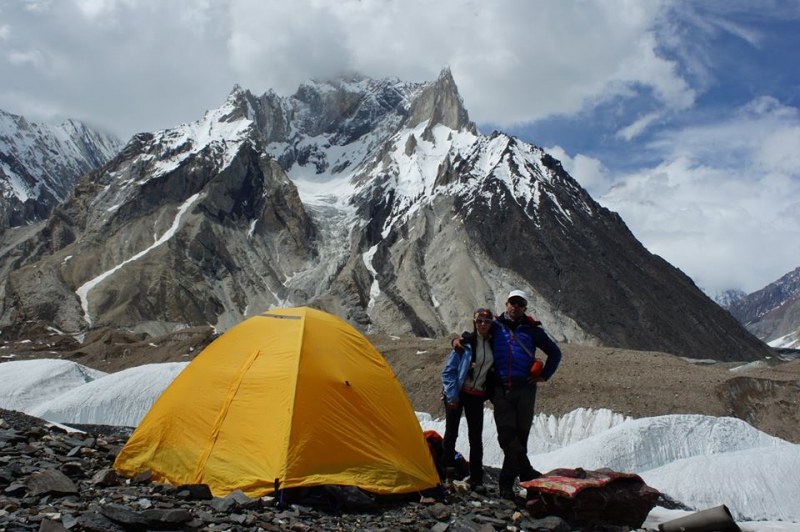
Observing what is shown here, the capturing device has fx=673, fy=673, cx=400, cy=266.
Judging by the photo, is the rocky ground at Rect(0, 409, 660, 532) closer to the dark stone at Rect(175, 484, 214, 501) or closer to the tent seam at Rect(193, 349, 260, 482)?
the dark stone at Rect(175, 484, 214, 501)

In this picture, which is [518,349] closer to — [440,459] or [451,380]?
[451,380]

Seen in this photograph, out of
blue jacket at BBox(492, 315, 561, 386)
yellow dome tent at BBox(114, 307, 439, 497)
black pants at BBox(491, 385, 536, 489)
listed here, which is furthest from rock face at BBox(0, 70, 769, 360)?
black pants at BBox(491, 385, 536, 489)

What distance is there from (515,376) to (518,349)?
370mm

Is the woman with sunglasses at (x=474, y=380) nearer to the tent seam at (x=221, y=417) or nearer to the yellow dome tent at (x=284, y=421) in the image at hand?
the yellow dome tent at (x=284, y=421)

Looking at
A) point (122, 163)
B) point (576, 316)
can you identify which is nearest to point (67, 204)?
point (122, 163)

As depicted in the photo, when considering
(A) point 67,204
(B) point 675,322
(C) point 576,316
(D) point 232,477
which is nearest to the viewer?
(D) point 232,477

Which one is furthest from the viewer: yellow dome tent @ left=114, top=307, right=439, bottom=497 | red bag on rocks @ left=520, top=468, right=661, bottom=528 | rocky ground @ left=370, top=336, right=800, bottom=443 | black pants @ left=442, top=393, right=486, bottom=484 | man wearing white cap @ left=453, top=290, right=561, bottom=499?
rocky ground @ left=370, top=336, right=800, bottom=443

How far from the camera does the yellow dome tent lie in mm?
8766

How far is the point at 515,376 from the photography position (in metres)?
8.92

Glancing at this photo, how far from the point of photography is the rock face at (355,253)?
10844cm

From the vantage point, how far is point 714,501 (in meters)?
12.3

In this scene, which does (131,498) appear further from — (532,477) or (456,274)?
(456,274)

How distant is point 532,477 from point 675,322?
384 feet

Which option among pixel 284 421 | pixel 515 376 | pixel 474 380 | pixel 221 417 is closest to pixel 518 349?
pixel 515 376
